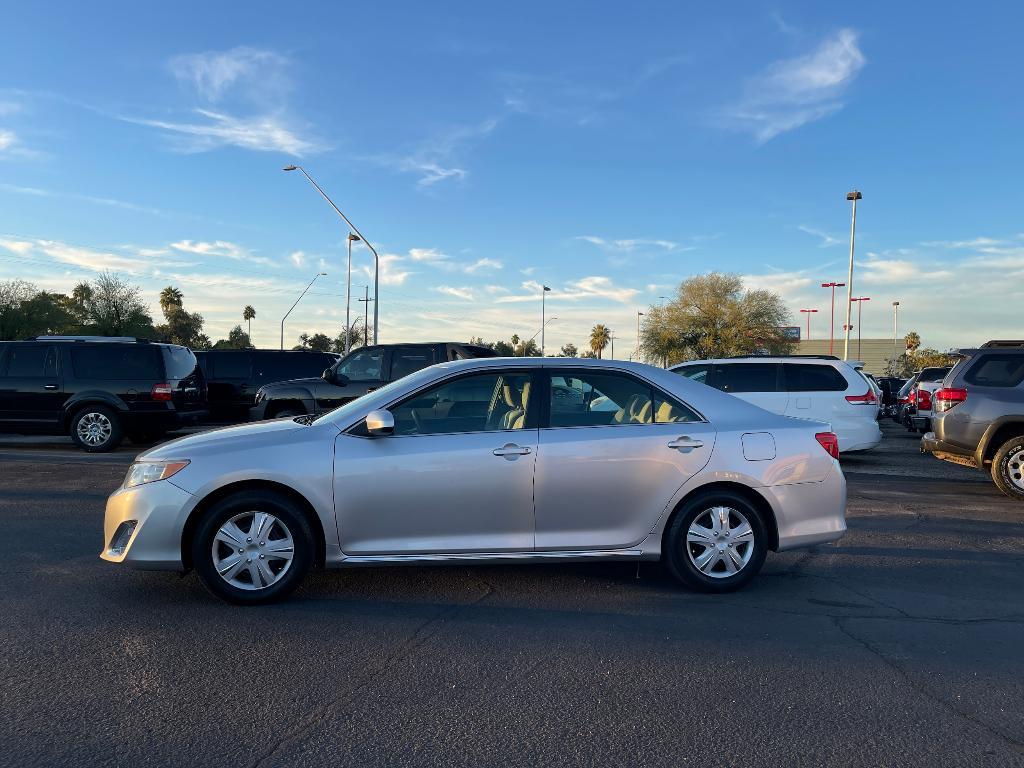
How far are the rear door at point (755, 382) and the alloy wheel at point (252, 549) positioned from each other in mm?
9209

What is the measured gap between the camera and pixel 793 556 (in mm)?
6418

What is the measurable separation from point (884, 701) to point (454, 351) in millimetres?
10307

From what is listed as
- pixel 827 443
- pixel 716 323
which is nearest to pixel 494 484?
pixel 827 443

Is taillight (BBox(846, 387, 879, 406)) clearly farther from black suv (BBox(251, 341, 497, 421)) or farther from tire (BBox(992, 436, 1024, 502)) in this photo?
black suv (BBox(251, 341, 497, 421))

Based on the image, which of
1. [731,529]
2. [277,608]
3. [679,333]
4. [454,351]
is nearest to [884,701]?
[731,529]

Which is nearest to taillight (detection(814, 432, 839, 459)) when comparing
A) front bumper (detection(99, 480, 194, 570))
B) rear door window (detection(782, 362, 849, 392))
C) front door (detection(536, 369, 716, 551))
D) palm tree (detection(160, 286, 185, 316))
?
front door (detection(536, 369, 716, 551))

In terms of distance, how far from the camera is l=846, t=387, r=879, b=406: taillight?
40.6 feet

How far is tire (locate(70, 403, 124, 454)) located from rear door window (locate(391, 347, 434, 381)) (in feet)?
15.2

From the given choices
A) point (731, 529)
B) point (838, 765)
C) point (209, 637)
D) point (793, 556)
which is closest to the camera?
point (838, 765)

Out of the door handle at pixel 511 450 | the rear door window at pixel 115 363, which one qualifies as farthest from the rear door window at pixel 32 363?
the door handle at pixel 511 450

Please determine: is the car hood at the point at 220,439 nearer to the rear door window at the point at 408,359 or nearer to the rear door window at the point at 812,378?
the rear door window at the point at 408,359

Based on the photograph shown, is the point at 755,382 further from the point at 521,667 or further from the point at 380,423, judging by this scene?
the point at 521,667

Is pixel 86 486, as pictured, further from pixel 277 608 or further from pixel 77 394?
pixel 277 608

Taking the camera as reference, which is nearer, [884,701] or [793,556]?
[884,701]
